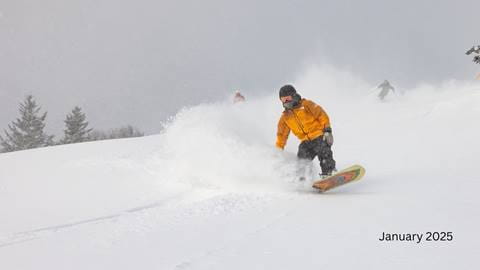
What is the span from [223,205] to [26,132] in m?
39.1

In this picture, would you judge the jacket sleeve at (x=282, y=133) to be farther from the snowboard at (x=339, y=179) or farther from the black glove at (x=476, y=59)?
the black glove at (x=476, y=59)

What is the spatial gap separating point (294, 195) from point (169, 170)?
260 cm

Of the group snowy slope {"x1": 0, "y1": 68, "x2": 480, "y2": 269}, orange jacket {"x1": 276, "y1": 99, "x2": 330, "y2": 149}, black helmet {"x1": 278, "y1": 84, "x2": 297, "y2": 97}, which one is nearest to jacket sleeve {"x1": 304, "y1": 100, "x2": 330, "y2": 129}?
orange jacket {"x1": 276, "y1": 99, "x2": 330, "y2": 149}

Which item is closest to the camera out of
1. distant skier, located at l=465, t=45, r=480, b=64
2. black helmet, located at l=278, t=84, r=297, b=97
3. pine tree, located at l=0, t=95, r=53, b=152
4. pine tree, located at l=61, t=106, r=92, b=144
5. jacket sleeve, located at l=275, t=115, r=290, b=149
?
black helmet, located at l=278, t=84, r=297, b=97

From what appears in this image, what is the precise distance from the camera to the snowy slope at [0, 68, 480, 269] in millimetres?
3025

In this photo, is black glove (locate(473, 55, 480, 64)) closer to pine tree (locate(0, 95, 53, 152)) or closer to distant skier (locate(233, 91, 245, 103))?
distant skier (locate(233, 91, 245, 103))

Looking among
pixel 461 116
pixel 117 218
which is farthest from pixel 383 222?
pixel 461 116

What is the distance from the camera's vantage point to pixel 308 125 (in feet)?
21.6

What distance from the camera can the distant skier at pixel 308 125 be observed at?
6.46 meters

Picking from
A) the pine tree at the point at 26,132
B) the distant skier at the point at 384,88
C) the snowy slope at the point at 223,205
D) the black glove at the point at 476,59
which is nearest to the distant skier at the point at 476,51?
the black glove at the point at 476,59

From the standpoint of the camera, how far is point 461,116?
1305 centimetres

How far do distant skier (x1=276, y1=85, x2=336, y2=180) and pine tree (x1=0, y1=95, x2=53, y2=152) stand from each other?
1394 inches

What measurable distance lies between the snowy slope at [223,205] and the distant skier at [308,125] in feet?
1.15

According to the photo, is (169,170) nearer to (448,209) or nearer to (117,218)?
(117,218)
